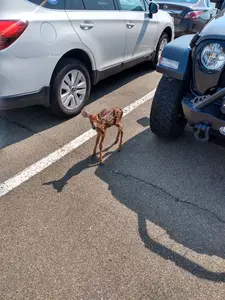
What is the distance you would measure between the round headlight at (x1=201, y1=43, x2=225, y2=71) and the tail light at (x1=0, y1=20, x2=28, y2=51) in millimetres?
1750

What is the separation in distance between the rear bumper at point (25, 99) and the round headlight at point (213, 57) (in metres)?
1.75

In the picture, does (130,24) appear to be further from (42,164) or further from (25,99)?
(42,164)

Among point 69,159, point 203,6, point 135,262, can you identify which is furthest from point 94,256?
point 203,6

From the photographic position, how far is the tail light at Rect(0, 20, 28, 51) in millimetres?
2734

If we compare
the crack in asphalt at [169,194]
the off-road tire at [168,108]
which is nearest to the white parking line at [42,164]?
the crack in asphalt at [169,194]

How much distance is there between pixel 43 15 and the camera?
3021mm

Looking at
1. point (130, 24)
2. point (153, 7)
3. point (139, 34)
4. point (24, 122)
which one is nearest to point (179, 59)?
point (130, 24)

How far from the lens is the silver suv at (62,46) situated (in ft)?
9.36

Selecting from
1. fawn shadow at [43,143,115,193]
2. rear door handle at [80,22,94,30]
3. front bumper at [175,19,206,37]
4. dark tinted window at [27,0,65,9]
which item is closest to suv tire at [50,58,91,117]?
rear door handle at [80,22,94,30]

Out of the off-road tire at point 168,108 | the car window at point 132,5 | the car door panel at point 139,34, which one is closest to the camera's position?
the off-road tire at point 168,108

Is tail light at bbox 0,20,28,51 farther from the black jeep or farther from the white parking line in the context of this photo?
the black jeep

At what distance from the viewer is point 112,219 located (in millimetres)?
2393

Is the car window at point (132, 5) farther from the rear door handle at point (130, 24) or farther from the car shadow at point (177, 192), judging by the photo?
the car shadow at point (177, 192)

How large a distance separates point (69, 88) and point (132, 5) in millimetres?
1924
